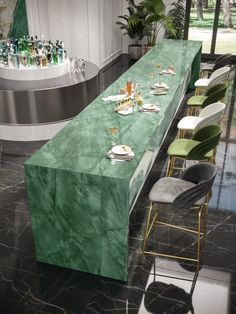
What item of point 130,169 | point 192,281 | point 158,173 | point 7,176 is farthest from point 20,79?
point 192,281

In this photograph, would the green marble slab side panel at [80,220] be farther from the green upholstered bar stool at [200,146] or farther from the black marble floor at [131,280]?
the green upholstered bar stool at [200,146]

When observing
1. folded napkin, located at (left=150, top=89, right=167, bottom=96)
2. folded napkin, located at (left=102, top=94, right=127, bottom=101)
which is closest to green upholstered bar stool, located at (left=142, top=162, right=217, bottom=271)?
folded napkin, located at (left=102, top=94, right=127, bottom=101)

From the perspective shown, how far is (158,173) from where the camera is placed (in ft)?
14.6

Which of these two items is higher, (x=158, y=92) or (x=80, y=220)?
(x=158, y=92)

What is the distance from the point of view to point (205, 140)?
3.31m

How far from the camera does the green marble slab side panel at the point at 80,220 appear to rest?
2607 millimetres

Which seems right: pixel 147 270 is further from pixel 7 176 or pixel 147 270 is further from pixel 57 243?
pixel 7 176

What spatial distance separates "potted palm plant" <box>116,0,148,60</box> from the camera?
877 centimetres

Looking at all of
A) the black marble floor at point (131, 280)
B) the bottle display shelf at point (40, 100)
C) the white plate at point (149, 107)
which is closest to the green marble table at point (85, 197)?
the black marble floor at point (131, 280)

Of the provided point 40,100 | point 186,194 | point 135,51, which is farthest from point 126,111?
point 135,51

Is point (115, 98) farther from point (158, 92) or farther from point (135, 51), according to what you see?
point (135, 51)

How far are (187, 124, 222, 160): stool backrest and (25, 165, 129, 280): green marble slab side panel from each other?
1142mm

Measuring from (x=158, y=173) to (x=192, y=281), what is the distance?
5.73 feet

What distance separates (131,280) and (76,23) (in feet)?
21.8
